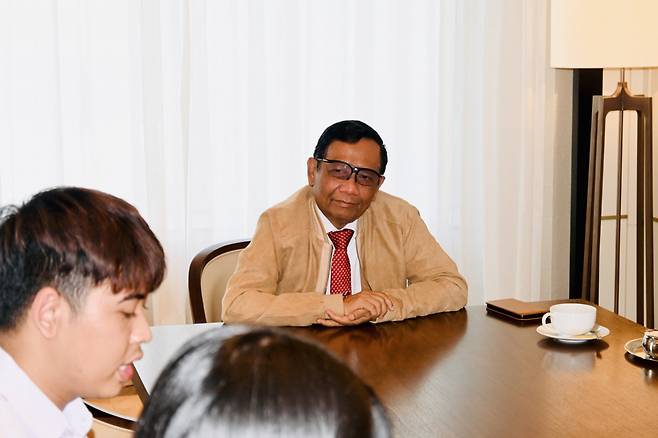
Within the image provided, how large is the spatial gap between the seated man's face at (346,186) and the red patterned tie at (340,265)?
58mm

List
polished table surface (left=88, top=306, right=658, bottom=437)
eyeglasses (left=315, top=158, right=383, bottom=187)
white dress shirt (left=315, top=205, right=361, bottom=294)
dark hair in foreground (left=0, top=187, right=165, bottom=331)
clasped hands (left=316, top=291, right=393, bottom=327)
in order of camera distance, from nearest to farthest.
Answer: dark hair in foreground (left=0, top=187, right=165, bottom=331) < polished table surface (left=88, top=306, right=658, bottom=437) < clasped hands (left=316, top=291, right=393, bottom=327) < eyeglasses (left=315, top=158, right=383, bottom=187) < white dress shirt (left=315, top=205, right=361, bottom=294)

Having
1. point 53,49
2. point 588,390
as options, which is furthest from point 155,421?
point 53,49

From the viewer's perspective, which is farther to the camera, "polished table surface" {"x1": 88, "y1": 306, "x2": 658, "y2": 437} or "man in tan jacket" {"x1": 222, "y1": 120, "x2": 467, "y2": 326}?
"man in tan jacket" {"x1": 222, "y1": 120, "x2": 467, "y2": 326}

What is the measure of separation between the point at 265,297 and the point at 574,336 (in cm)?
83

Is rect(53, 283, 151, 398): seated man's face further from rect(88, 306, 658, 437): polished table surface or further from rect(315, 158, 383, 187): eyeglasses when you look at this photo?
rect(315, 158, 383, 187): eyeglasses

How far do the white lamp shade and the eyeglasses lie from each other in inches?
44.6

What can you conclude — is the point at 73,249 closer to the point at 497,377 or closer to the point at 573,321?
the point at 497,377

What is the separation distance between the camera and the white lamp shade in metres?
3.36

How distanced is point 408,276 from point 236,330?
2273 mm

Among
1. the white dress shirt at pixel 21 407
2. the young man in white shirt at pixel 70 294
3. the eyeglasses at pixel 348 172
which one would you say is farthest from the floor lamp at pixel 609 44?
the white dress shirt at pixel 21 407

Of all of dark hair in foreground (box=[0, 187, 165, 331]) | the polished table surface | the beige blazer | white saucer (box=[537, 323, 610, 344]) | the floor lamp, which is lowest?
the polished table surface

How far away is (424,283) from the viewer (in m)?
2.69

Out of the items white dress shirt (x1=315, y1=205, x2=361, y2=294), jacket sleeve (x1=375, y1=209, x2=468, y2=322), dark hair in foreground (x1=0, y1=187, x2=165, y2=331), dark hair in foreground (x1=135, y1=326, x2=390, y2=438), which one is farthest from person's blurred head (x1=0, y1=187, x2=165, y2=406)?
white dress shirt (x1=315, y1=205, x2=361, y2=294)

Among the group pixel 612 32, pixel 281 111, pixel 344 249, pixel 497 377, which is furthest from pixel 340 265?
pixel 612 32
